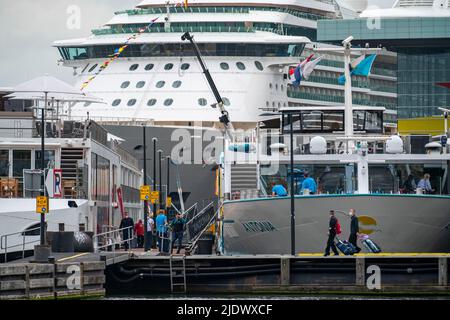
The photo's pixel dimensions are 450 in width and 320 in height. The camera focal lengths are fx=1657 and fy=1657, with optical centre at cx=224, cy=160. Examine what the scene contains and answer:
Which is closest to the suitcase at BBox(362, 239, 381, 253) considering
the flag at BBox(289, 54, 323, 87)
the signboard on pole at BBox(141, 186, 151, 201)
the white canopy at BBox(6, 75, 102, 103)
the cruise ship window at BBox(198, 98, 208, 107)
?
the signboard on pole at BBox(141, 186, 151, 201)

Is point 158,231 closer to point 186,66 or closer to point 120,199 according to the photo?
point 120,199

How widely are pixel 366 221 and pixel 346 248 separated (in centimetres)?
204

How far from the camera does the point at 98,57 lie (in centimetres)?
8581

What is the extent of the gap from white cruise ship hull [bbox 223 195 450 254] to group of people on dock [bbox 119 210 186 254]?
2886mm

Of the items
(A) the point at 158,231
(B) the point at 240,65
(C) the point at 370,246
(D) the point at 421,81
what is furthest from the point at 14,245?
(D) the point at 421,81

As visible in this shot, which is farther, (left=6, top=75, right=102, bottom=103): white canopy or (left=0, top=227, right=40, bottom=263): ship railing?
(left=6, top=75, right=102, bottom=103): white canopy

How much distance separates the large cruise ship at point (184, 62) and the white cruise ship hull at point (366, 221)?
114 ft

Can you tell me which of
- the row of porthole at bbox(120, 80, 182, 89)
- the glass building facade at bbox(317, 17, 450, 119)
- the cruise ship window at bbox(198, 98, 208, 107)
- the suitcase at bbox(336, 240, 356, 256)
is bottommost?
the suitcase at bbox(336, 240, 356, 256)

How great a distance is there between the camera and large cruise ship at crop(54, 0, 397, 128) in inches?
3270

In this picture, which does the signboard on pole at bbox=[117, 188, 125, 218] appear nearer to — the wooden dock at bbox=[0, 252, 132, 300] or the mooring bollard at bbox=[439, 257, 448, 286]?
the wooden dock at bbox=[0, 252, 132, 300]
